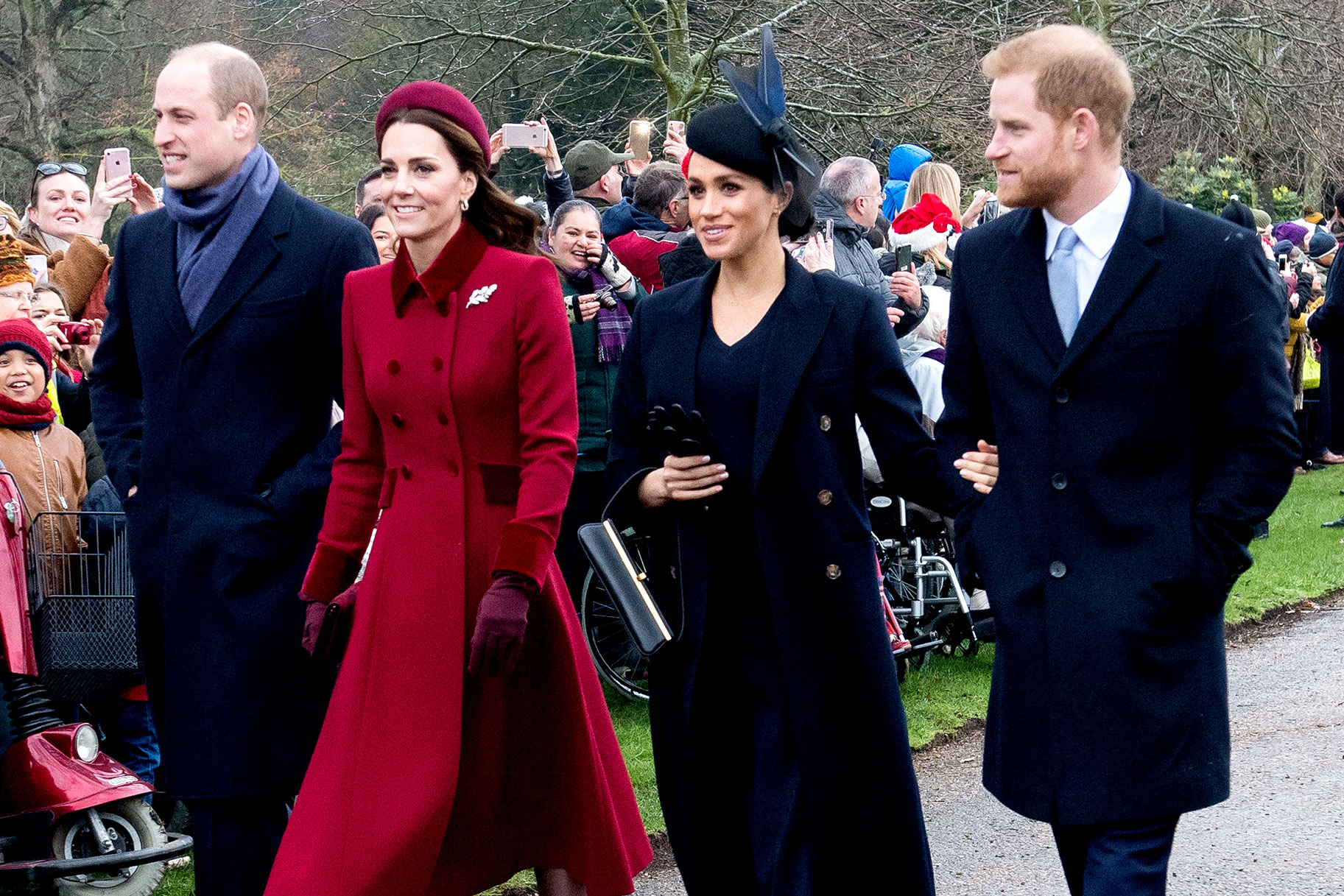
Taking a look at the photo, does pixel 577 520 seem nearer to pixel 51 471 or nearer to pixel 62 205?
pixel 51 471

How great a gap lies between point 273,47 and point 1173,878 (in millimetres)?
14699

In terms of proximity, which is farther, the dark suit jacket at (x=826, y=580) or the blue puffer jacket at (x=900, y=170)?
the blue puffer jacket at (x=900, y=170)

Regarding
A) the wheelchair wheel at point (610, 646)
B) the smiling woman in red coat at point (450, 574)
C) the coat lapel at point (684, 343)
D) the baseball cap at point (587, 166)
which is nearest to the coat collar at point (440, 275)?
the smiling woman in red coat at point (450, 574)

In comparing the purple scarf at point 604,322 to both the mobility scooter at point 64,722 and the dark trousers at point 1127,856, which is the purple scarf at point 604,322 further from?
the dark trousers at point 1127,856

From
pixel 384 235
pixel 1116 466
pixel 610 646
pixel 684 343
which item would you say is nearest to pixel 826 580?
pixel 684 343

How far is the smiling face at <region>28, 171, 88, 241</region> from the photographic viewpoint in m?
7.71

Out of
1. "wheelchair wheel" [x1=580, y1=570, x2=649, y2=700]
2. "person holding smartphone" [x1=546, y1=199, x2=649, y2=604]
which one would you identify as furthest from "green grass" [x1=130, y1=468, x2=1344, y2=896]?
"person holding smartphone" [x1=546, y1=199, x2=649, y2=604]

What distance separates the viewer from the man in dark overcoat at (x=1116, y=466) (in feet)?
10.9

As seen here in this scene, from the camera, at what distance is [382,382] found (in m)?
3.97

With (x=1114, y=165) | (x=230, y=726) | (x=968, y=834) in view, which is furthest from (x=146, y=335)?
(x=968, y=834)

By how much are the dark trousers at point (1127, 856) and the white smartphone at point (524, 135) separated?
5169mm

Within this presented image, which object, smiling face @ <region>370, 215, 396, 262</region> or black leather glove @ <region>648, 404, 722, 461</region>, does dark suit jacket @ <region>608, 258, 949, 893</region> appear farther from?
smiling face @ <region>370, 215, 396, 262</region>

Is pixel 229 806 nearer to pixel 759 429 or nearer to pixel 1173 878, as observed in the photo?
pixel 759 429

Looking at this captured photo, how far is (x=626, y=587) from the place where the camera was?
150 inches
